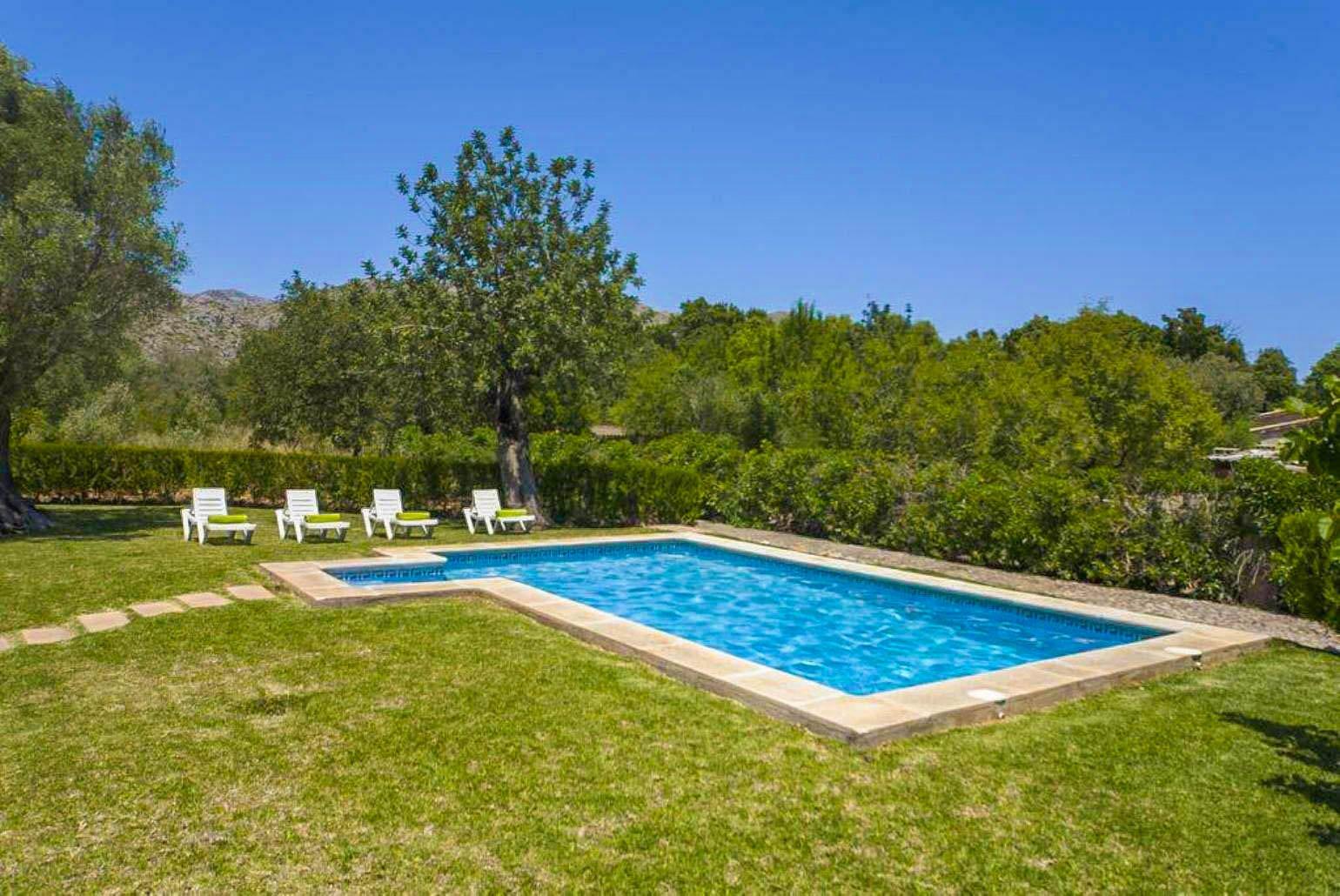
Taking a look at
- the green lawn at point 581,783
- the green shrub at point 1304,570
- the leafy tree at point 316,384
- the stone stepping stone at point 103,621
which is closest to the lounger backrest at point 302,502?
the stone stepping stone at point 103,621

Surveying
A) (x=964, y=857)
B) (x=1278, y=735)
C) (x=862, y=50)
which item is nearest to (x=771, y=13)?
(x=862, y=50)

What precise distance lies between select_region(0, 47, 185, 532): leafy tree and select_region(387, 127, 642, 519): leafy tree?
4.70 meters

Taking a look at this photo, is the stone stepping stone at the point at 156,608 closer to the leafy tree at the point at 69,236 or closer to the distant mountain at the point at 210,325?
the leafy tree at the point at 69,236

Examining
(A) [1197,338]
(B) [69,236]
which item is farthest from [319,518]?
(A) [1197,338]

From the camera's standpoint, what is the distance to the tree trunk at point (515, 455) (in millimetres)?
18891

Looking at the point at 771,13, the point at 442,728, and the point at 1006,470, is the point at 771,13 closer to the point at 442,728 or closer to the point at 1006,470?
the point at 1006,470

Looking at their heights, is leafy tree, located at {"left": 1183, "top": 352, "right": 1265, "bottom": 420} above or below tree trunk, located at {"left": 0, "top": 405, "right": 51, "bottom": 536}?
above

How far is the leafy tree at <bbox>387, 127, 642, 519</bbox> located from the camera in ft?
58.0

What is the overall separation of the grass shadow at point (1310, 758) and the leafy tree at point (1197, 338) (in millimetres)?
87124

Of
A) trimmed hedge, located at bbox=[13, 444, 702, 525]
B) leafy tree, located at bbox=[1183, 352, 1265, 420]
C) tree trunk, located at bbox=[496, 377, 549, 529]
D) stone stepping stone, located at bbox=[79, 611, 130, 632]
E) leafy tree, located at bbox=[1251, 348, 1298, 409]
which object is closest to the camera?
stone stepping stone, located at bbox=[79, 611, 130, 632]

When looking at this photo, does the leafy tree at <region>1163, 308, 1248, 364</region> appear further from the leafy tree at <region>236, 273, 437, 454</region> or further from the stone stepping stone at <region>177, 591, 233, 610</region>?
the stone stepping stone at <region>177, 591, 233, 610</region>

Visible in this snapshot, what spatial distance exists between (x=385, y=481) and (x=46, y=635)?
12.9 metres

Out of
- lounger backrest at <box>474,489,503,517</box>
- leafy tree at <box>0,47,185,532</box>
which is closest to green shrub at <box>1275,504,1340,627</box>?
lounger backrest at <box>474,489,503,517</box>

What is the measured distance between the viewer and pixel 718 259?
35625mm
